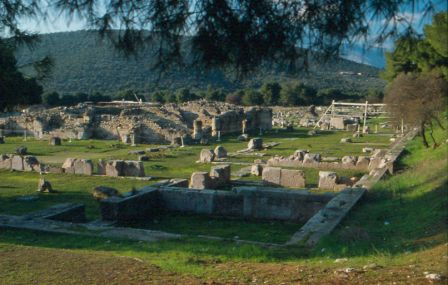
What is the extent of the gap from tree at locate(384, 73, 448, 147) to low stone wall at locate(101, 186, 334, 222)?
10.4 meters

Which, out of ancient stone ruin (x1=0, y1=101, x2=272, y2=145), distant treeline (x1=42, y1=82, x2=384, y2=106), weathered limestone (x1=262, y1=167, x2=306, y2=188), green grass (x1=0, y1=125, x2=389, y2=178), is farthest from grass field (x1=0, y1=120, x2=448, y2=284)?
distant treeline (x1=42, y1=82, x2=384, y2=106)

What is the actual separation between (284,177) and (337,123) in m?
28.5

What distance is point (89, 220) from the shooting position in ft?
41.0

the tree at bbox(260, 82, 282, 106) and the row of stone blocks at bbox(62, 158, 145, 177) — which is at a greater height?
the tree at bbox(260, 82, 282, 106)

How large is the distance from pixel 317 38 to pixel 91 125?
35.6 metres

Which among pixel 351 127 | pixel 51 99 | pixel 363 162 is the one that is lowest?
pixel 363 162

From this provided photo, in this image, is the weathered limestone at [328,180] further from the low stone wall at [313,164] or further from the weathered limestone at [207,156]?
the weathered limestone at [207,156]

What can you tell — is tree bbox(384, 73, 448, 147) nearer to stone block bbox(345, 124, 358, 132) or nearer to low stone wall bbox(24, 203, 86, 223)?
low stone wall bbox(24, 203, 86, 223)

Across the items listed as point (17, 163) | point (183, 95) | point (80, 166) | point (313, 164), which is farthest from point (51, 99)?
point (313, 164)

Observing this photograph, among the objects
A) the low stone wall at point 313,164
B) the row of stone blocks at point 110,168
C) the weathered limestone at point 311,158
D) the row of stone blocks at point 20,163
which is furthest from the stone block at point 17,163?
the weathered limestone at point 311,158

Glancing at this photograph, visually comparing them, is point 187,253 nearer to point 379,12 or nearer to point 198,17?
point 198,17

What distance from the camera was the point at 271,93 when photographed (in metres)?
73.9

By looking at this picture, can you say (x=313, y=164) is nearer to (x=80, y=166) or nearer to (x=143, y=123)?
(x=80, y=166)

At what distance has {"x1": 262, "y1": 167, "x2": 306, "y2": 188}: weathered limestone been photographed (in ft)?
55.1
